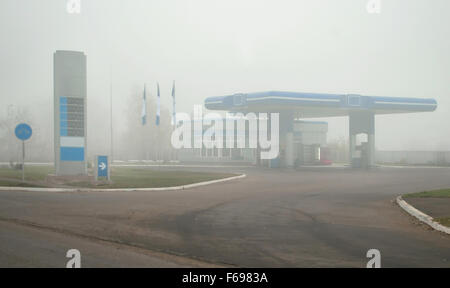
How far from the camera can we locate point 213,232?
11.1 metres

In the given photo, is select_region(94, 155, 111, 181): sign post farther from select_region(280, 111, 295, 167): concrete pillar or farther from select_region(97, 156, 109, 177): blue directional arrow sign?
select_region(280, 111, 295, 167): concrete pillar

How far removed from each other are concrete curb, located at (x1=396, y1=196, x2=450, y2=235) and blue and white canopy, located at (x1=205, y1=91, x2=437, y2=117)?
87.0 ft

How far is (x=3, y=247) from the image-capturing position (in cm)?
889

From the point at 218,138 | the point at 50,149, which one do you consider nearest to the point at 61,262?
the point at 218,138

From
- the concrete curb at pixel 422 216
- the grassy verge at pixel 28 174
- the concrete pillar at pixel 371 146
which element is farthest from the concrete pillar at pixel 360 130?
the concrete curb at pixel 422 216

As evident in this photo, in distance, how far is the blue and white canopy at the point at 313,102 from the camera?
43.2 meters

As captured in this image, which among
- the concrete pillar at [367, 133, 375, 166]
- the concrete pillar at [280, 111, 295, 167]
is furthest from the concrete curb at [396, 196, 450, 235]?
the concrete pillar at [367, 133, 375, 166]

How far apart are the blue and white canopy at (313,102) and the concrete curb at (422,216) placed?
26516 mm

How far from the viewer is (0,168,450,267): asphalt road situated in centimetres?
831

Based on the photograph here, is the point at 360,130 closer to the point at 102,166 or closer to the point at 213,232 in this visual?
the point at 102,166

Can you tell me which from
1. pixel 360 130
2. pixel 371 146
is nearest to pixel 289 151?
pixel 360 130

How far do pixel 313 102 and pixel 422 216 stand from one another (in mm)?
31293

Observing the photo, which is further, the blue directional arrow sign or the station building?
the station building
